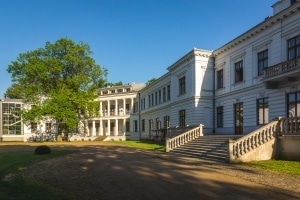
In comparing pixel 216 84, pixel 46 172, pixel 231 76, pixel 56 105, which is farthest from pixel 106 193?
pixel 56 105

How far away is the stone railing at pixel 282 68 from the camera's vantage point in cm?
1755

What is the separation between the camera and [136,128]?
5612 centimetres

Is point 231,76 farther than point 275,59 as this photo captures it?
Yes

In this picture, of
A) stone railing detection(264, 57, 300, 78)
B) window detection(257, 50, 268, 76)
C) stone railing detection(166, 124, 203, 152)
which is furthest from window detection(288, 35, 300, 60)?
stone railing detection(166, 124, 203, 152)

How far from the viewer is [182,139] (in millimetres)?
24531

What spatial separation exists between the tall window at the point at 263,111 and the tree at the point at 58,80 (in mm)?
Answer: 28085

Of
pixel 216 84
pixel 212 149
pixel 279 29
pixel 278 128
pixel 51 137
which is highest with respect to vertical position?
pixel 279 29

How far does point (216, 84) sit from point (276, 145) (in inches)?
566

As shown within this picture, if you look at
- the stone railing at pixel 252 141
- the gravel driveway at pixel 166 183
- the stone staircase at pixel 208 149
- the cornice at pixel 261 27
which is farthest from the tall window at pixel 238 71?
the gravel driveway at pixel 166 183

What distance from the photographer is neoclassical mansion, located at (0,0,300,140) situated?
1955 cm

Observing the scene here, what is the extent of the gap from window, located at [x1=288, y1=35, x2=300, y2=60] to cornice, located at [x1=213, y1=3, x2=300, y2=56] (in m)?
1.74

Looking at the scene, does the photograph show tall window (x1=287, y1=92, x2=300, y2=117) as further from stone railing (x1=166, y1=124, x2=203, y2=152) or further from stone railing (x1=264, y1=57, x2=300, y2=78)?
stone railing (x1=166, y1=124, x2=203, y2=152)

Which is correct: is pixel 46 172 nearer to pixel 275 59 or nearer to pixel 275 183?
pixel 275 183

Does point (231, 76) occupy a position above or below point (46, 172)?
above
